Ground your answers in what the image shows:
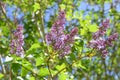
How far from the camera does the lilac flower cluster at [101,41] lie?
9.89 ft

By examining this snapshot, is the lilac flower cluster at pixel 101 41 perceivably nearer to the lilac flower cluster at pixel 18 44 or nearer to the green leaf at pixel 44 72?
the green leaf at pixel 44 72

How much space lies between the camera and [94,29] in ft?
10.8

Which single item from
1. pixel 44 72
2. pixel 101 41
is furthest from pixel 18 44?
pixel 101 41

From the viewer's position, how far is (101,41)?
304cm

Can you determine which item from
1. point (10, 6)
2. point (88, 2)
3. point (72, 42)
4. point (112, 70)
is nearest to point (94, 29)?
point (72, 42)

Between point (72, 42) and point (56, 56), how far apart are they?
8.8 inches

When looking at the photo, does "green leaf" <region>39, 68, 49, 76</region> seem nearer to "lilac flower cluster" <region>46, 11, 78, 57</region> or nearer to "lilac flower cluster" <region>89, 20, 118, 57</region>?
"lilac flower cluster" <region>46, 11, 78, 57</region>

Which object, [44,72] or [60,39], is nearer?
[60,39]

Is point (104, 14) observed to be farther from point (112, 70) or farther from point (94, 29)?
point (94, 29)

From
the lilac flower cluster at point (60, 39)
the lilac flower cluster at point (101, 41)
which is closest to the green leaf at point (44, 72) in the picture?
the lilac flower cluster at point (60, 39)

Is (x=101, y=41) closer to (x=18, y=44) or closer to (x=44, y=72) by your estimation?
(x=44, y=72)

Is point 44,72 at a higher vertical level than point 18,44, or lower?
lower

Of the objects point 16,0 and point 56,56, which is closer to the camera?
point 56,56

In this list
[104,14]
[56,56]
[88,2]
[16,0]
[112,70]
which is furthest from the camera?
[112,70]
